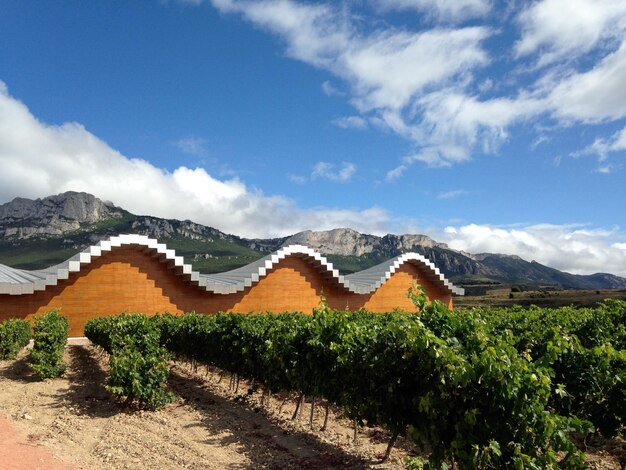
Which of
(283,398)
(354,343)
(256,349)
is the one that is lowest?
(283,398)

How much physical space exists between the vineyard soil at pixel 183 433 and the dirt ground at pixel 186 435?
0.02 meters

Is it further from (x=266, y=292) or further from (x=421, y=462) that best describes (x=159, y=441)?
(x=266, y=292)

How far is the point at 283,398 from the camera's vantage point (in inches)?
530

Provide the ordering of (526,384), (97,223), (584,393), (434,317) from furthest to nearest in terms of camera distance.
Result: (97,223)
(584,393)
(434,317)
(526,384)

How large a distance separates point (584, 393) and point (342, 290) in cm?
2352

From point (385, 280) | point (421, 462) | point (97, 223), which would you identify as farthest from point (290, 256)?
point (97, 223)

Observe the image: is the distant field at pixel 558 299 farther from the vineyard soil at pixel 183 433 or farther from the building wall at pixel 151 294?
the vineyard soil at pixel 183 433

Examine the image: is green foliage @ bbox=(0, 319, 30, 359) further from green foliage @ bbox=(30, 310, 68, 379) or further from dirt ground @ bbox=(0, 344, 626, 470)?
dirt ground @ bbox=(0, 344, 626, 470)

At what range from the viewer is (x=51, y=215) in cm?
17900

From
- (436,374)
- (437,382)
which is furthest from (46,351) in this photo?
(437,382)

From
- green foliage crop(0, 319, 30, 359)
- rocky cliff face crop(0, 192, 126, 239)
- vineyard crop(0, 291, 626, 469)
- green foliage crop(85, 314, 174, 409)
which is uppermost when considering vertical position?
rocky cliff face crop(0, 192, 126, 239)

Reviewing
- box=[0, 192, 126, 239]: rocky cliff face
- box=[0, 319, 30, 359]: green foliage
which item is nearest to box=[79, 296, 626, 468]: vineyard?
box=[0, 319, 30, 359]: green foliage

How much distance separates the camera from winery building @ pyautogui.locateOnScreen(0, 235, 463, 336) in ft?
76.5

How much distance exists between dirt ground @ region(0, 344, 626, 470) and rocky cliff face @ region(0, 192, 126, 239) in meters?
181
